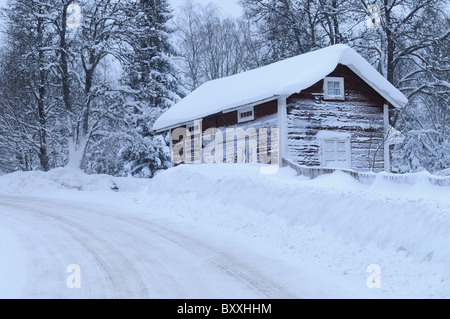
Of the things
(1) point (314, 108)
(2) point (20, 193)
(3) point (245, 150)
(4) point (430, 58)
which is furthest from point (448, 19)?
(2) point (20, 193)

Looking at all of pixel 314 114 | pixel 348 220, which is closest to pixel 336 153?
pixel 314 114

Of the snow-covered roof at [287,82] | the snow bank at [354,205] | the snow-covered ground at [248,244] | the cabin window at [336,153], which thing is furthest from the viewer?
the cabin window at [336,153]

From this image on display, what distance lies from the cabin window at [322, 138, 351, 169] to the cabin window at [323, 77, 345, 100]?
5.96 ft

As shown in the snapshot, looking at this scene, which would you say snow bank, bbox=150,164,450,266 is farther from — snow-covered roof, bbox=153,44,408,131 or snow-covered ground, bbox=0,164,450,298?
snow-covered roof, bbox=153,44,408,131

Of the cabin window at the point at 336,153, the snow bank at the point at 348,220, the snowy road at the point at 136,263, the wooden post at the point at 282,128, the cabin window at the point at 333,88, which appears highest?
the cabin window at the point at 333,88

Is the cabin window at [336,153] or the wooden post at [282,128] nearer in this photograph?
the wooden post at [282,128]

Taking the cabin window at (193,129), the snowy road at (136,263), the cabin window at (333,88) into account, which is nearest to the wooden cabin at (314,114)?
the cabin window at (333,88)

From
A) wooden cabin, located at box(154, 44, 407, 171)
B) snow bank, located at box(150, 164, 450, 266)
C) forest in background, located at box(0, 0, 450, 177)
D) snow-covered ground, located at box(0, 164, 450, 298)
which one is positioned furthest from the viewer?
forest in background, located at box(0, 0, 450, 177)

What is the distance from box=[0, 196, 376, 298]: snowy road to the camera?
6.62 meters

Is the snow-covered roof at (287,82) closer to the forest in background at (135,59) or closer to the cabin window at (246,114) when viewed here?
the cabin window at (246,114)

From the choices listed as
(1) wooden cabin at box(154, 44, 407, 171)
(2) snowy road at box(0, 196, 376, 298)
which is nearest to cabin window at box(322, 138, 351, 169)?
(1) wooden cabin at box(154, 44, 407, 171)

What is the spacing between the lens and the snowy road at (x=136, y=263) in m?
6.62

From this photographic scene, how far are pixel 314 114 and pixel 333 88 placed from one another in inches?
62.0

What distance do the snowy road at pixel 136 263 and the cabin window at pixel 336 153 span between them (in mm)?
9856
